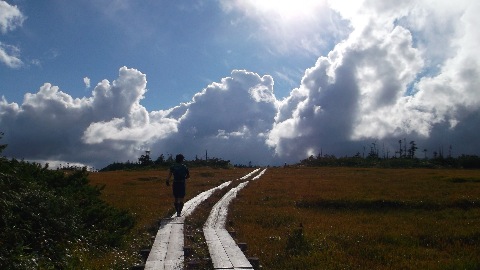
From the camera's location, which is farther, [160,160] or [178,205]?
[160,160]

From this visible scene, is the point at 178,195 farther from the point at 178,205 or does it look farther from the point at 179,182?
the point at 179,182

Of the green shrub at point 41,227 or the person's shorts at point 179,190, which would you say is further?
the person's shorts at point 179,190

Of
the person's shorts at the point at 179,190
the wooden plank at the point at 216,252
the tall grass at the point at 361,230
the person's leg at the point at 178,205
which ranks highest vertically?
the person's shorts at the point at 179,190

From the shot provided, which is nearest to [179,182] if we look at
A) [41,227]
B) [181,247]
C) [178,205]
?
[178,205]

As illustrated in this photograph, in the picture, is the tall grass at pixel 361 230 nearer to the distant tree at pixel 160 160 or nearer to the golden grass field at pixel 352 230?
the golden grass field at pixel 352 230

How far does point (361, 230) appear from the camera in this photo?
15.2 metres

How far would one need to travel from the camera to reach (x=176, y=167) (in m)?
16.0

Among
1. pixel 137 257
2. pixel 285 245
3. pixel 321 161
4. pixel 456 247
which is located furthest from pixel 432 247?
pixel 321 161

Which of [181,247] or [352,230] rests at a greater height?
[181,247]

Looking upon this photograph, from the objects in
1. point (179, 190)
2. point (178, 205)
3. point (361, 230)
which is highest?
point (179, 190)

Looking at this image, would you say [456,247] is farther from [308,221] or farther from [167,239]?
[167,239]

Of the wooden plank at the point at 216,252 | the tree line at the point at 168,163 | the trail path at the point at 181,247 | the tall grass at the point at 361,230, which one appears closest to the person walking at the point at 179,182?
the trail path at the point at 181,247

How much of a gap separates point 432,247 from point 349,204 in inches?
408

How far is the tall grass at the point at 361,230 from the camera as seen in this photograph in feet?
34.3
